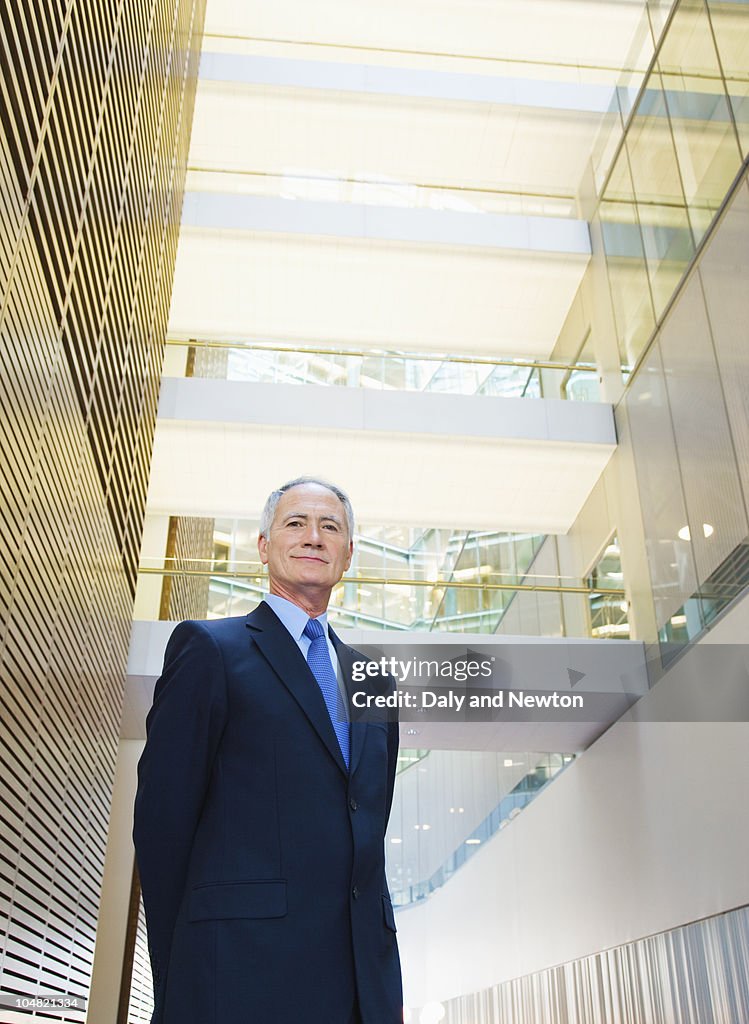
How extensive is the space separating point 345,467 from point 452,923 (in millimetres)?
6370

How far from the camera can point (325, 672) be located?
168 centimetres

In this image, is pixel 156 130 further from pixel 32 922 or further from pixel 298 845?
pixel 298 845

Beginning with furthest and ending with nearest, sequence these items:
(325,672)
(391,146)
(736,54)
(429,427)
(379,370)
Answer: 1. (391,146)
2. (379,370)
3. (429,427)
4. (736,54)
5. (325,672)

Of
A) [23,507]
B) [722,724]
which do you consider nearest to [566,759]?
[722,724]

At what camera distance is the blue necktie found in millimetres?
1603

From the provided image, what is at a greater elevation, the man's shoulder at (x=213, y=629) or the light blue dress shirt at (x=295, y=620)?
the light blue dress shirt at (x=295, y=620)

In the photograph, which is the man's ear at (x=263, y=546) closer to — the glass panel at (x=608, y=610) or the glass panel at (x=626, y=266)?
the glass panel at (x=608, y=610)

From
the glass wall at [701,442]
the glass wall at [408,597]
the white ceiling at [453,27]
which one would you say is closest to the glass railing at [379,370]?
the glass wall at [701,442]

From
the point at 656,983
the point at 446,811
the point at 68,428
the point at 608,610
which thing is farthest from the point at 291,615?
the point at 446,811

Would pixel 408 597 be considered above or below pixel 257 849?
above

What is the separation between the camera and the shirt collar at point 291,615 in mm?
1703

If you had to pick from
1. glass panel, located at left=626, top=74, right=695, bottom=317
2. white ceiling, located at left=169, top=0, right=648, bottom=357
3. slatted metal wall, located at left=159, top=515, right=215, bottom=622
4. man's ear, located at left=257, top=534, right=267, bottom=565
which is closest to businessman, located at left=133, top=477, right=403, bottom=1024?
man's ear, located at left=257, top=534, right=267, bottom=565

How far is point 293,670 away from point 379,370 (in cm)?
815

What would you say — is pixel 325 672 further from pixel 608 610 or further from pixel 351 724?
pixel 608 610
